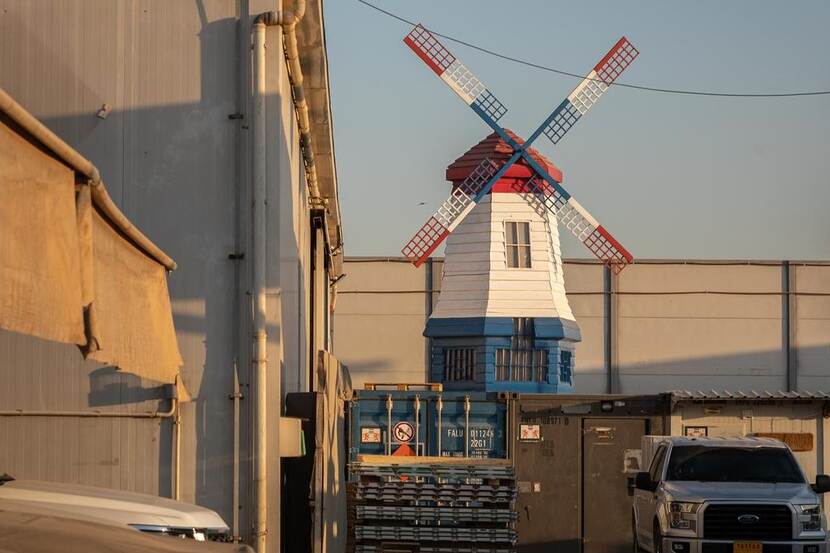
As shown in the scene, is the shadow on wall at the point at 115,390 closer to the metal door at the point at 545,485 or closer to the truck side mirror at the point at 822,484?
the truck side mirror at the point at 822,484

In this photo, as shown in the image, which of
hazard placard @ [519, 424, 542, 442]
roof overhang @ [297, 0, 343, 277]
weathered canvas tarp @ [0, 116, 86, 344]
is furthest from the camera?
hazard placard @ [519, 424, 542, 442]

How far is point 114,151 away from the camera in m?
12.1

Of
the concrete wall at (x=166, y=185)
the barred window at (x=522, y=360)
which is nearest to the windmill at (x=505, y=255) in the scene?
the barred window at (x=522, y=360)

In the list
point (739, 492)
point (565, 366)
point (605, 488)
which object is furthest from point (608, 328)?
point (739, 492)

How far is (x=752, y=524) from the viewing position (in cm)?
1848

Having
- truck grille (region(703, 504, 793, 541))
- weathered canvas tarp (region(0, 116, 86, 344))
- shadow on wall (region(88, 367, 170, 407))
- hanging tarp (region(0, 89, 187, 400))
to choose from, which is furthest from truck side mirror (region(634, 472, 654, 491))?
weathered canvas tarp (region(0, 116, 86, 344))

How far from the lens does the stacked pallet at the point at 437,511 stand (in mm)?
17875

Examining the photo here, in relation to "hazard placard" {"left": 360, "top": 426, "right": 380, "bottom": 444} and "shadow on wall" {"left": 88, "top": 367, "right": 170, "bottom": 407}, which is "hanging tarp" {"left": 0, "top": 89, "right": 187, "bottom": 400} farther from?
"hazard placard" {"left": 360, "top": 426, "right": 380, "bottom": 444}

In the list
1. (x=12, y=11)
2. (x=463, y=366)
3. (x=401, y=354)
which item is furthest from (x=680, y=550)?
(x=401, y=354)

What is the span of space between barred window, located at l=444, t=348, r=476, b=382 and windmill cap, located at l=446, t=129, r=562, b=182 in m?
5.47

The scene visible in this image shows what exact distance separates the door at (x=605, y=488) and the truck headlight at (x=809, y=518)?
26.0 ft

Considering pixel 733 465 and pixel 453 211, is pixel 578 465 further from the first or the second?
pixel 453 211

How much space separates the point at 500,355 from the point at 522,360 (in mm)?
658

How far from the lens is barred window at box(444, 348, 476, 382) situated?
42.2 m
